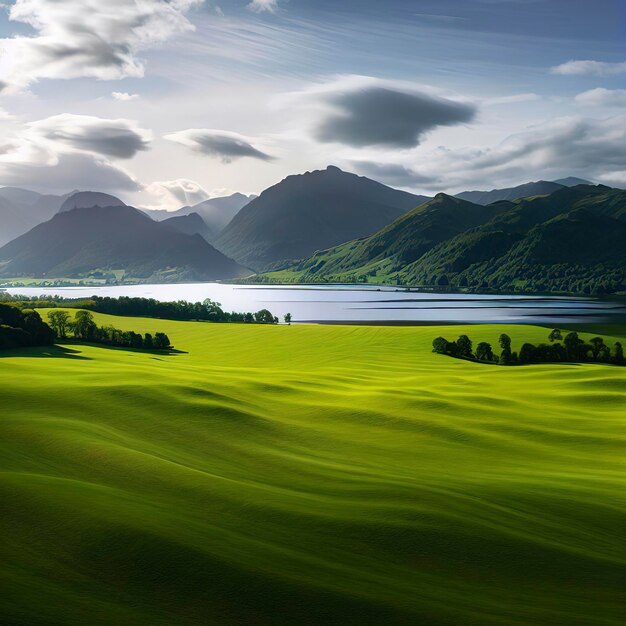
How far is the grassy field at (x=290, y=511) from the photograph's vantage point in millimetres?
22922

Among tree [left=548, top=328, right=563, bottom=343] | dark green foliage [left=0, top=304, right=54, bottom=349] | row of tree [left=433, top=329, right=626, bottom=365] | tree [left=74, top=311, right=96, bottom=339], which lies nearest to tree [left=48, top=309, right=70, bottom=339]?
tree [left=74, top=311, right=96, bottom=339]

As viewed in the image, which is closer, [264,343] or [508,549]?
[508,549]

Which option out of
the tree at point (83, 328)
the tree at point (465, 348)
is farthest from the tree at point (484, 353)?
the tree at point (83, 328)

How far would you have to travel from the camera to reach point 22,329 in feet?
413

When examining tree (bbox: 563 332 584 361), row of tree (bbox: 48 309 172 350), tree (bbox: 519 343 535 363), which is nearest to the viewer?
tree (bbox: 519 343 535 363)

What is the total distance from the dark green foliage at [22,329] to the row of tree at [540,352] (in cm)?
9945

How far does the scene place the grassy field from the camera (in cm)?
2292

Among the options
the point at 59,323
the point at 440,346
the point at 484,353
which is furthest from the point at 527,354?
the point at 59,323

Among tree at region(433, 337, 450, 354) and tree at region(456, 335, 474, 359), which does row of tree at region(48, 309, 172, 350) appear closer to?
tree at region(433, 337, 450, 354)

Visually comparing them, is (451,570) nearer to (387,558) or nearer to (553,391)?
(387,558)

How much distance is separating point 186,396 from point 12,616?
4059 cm

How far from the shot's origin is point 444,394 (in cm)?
8181

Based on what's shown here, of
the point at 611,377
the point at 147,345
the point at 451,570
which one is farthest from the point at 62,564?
the point at 147,345

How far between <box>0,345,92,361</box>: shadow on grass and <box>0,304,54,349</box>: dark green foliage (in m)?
2.55
